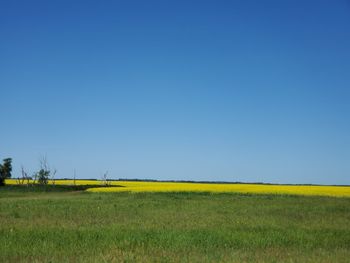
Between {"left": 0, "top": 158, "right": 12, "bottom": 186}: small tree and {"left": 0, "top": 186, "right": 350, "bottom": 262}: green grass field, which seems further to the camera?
{"left": 0, "top": 158, "right": 12, "bottom": 186}: small tree

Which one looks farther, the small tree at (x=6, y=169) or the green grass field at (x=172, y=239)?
the small tree at (x=6, y=169)

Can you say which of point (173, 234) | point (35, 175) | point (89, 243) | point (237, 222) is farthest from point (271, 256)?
point (35, 175)

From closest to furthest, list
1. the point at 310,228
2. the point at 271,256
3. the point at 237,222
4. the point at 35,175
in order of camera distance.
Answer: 1. the point at 271,256
2. the point at 310,228
3. the point at 237,222
4. the point at 35,175

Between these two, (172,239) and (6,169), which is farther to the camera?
(6,169)

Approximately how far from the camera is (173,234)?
1515 centimetres

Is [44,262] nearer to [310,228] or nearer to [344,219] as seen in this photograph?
[310,228]

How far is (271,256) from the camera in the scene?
39.1 feet

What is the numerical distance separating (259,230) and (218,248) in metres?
4.24

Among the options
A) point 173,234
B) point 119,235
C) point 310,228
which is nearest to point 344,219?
point 310,228

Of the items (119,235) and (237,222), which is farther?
(237,222)

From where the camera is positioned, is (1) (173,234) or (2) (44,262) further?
(1) (173,234)

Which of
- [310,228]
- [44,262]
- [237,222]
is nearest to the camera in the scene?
[44,262]

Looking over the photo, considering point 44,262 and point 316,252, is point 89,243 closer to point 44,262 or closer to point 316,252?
point 44,262

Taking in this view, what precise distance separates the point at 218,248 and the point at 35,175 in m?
81.5
